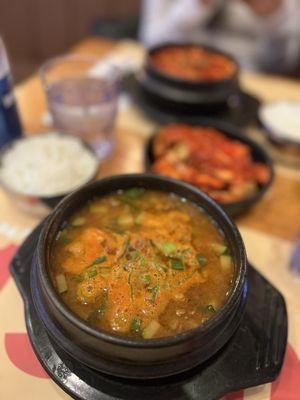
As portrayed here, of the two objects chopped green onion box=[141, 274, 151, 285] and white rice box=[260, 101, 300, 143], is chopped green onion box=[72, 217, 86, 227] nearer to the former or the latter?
chopped green onion box=[141, 274, 151, 285]

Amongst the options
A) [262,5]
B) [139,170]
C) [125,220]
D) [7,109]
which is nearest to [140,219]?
[125,220]

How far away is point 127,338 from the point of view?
0.92 meters

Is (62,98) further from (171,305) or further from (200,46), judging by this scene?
(171,305)

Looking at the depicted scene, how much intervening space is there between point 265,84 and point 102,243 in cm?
223

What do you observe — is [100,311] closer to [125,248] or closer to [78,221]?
[125,248]

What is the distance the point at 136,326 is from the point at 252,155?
52.7 inches

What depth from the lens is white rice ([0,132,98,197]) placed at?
1689mm

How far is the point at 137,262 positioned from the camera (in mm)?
1145

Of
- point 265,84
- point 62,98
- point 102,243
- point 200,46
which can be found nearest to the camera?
point 102,243

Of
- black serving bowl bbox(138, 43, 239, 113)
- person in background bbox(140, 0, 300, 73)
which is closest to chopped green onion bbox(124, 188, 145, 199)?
black serving bowl bbox(138, 43, 239, 113)

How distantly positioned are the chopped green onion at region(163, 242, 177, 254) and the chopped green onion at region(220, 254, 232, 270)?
150mm

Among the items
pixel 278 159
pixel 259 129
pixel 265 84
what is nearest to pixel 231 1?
pixel 265 84

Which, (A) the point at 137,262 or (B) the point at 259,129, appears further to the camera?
(B) the point at 259,129

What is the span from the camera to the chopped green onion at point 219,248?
48.5 inches
